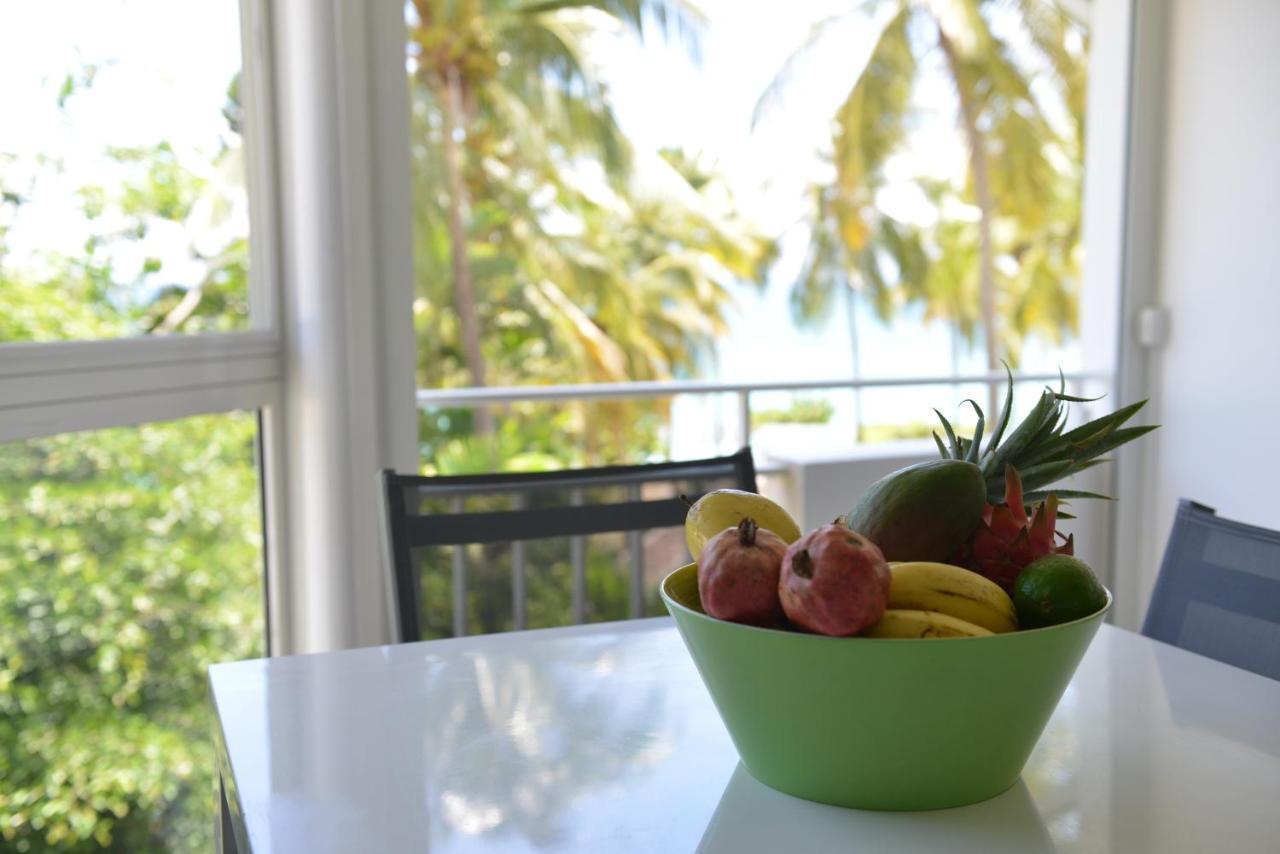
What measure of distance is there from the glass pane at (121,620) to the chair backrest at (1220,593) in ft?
4.31

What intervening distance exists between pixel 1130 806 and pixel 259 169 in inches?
69.3

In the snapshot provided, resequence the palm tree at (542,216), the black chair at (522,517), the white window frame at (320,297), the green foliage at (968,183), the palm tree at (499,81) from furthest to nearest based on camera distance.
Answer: the green foliage at (968,183)
the palm tree at (542,216)
the palm tree at (499,81)
the white window frame at (320,297)
the black chair at (522,517)

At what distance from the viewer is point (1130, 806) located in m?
0.74

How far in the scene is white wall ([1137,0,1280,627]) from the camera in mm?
2844

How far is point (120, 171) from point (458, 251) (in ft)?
29.4

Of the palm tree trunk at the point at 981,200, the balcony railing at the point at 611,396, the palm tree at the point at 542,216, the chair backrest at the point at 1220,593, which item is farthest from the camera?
the palm tree trunk at the point at 981,200

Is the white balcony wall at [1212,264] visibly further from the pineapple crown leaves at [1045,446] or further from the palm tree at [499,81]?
the palm tree at [499,81]

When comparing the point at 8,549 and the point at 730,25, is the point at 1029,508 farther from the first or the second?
the point at 730,25

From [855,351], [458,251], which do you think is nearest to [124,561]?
[458,251]

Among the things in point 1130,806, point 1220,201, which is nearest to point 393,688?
point 1130,806

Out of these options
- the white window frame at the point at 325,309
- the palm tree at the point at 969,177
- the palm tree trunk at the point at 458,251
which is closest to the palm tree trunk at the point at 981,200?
the palm tree at the point at 969,177

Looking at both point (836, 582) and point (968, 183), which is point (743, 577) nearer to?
point (836, 582)

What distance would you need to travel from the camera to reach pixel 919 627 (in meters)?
0.68

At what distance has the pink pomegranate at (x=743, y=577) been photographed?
2.28ft
